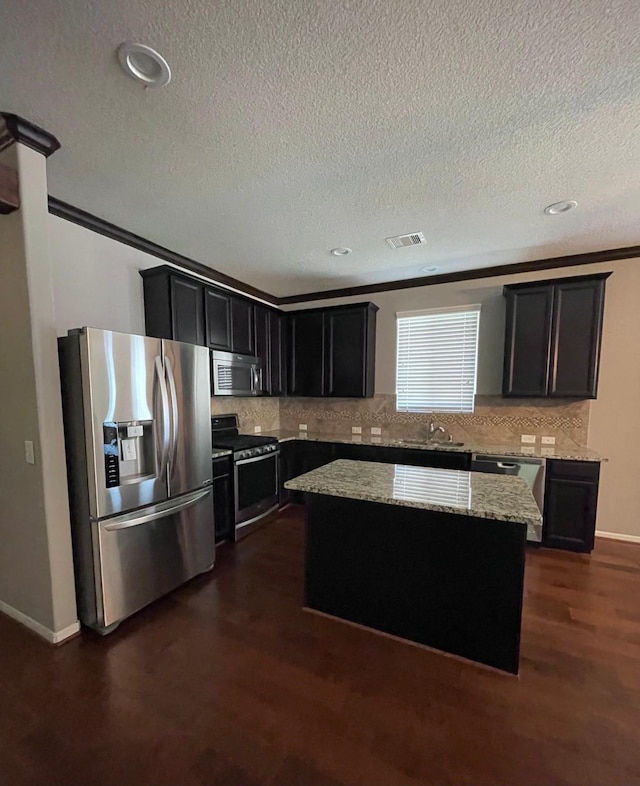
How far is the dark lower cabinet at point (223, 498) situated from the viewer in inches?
122

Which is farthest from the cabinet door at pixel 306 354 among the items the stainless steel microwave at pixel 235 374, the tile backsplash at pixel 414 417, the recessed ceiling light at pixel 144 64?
the recessed ceiling light at pixel 144 64

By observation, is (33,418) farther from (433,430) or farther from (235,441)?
(433,430)

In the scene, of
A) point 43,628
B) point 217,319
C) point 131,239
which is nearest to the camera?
point 43,628

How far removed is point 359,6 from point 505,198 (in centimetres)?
169

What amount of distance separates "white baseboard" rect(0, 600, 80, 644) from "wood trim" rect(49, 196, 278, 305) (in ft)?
8.94

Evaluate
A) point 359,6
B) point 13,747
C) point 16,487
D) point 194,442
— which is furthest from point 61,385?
A: point 359,6

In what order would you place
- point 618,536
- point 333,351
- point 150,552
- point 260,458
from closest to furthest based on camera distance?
point 150,552 < point 618,536 < point 260,458 < point 333,351

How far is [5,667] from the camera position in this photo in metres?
1.80

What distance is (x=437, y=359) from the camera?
4.09 m

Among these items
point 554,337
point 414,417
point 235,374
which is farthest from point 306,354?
point 554,337

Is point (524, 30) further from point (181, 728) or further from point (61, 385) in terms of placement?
point (181, 728)

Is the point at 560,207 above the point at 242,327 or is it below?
above

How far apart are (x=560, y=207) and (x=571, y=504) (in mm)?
2552

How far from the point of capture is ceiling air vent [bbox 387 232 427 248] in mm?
2971
